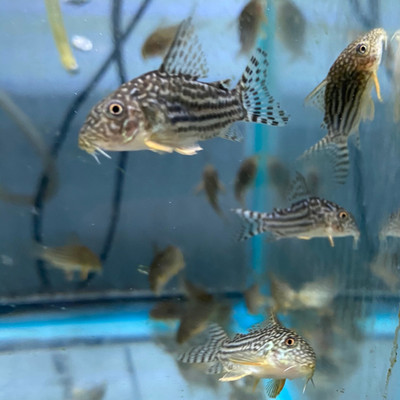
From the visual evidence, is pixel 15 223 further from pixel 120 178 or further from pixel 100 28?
pixel 100 28

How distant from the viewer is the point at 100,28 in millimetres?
2018

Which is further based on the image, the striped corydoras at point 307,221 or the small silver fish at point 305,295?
the small silver fish at point 305,295

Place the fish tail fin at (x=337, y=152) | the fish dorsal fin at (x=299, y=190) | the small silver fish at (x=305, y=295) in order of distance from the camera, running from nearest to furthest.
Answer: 1. the fish tail fin at (x=337, y=152)
2. the fish dorsal fin at (x=299, y=190)
3. the small silver fish at (x=305, y=295)

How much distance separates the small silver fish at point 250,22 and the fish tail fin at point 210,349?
141 cm

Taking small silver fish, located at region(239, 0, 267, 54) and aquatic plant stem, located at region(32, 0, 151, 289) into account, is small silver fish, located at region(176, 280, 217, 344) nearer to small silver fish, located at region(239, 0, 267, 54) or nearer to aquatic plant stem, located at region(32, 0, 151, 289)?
aquatic plant stem, located at region(32, 0, 151, 289)

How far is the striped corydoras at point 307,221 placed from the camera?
135cm

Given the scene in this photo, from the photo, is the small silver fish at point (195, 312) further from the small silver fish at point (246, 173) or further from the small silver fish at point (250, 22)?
the small silver fish at point (250, 22)

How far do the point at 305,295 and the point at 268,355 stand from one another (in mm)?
742

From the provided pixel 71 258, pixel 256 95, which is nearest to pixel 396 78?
pixel 256 95

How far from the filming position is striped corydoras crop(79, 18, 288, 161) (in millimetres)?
970

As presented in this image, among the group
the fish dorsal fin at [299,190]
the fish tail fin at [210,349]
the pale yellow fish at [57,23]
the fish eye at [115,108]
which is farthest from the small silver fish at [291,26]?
the fish tail fin at [210,349]

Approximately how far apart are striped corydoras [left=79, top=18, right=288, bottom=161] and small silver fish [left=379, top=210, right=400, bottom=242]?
0.50m

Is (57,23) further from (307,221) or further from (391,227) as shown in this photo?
(391,227)

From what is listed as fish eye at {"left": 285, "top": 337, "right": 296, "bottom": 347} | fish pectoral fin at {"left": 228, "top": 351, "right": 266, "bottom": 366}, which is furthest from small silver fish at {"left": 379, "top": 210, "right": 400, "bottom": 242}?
fish pectoral fin at {"left": 228, "top": 351, "right": 266, "bottom": 366}
